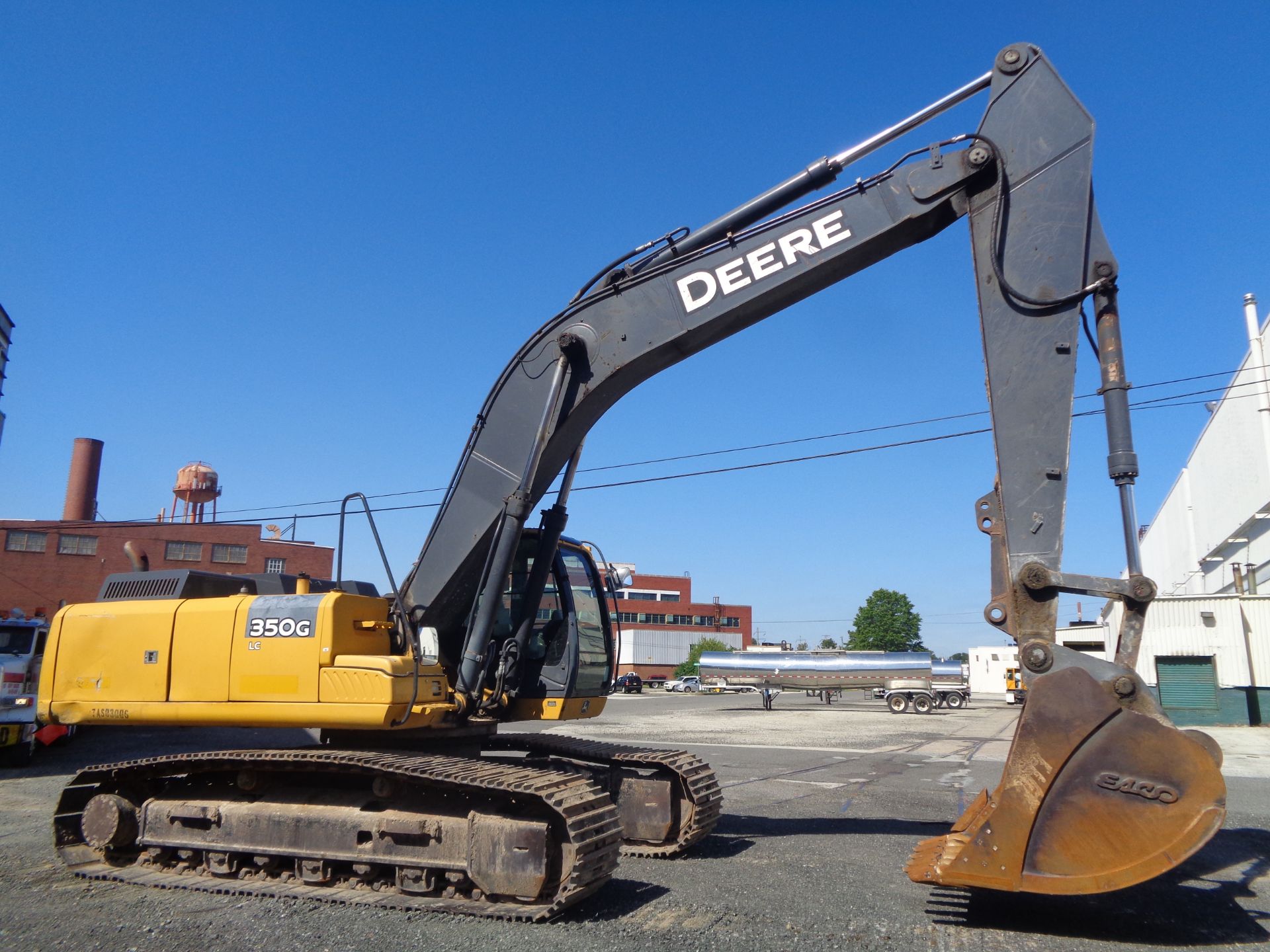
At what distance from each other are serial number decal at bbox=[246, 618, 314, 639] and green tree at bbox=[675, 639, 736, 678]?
68.4 metres

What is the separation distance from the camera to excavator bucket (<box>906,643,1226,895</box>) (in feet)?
16.1

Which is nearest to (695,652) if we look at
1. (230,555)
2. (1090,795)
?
(230,555)

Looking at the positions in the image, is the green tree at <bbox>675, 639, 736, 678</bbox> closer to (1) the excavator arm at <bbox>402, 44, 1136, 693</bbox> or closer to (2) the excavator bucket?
(1) the excavator arm at <bbox>402, 44, 1136, 693</bbox>

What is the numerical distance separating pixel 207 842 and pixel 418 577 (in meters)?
2.56

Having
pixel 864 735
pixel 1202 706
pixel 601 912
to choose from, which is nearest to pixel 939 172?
pixel 601 912

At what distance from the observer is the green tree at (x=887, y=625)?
352 feet

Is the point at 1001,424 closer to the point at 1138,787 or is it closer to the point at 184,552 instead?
the point at 1138,787

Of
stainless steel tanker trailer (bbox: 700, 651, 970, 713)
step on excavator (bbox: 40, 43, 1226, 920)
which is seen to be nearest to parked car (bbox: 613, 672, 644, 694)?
stainless steel tanker trailer (bbox: 700, 651, 970, 713)

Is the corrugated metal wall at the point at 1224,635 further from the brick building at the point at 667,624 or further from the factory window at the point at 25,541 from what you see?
the brick building at the point at 667,624

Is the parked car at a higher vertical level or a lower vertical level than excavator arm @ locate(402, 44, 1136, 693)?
lower

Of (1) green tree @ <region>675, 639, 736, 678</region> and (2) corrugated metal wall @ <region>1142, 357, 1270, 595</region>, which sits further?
(1) green tree @ <region>675, 639, 736, 678</region>

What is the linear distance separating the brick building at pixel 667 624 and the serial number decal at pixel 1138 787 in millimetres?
75525

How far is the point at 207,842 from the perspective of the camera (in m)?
7.19

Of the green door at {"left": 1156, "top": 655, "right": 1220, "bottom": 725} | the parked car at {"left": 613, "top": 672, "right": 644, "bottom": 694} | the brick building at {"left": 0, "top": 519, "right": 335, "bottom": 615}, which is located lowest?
the parked car at {"left": 613, "top": 672, "right": 644, "bottom": 694}
